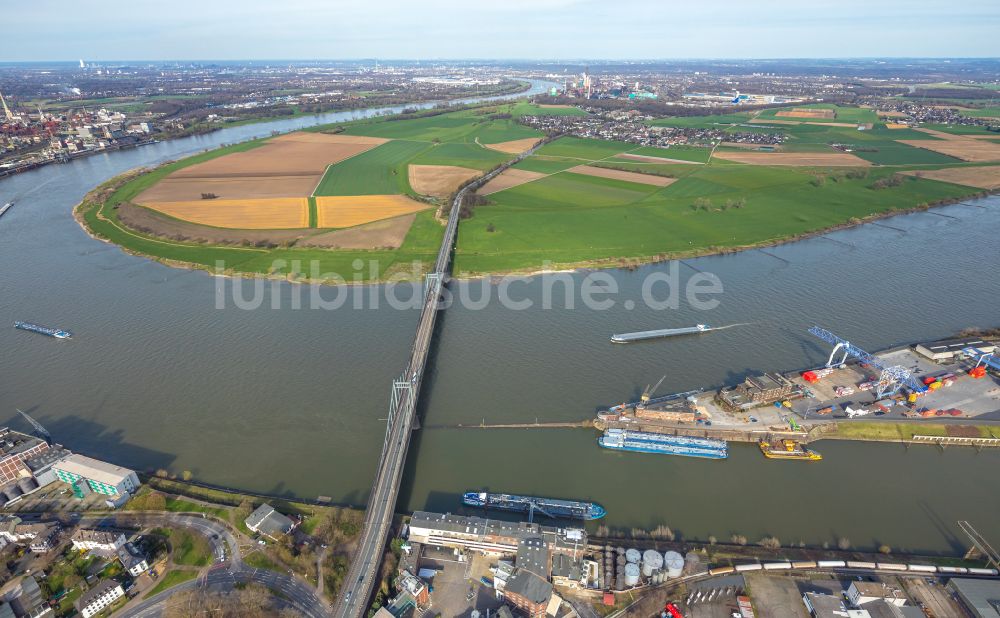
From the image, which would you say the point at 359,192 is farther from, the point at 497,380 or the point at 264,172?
the point at 497,380

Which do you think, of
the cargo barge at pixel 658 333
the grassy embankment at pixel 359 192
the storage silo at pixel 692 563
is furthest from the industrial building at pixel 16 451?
the cargo barge at pixel 658 333

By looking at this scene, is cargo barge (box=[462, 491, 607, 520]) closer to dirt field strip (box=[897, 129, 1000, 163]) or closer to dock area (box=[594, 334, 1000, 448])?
dock area (box=[594, 334, 1000, 448])

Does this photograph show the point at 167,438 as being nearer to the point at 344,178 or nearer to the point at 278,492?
the point at 278,492

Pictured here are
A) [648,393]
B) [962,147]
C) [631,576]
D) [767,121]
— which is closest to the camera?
[631,576]

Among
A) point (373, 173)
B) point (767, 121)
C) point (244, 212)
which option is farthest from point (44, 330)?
point (767, 121)

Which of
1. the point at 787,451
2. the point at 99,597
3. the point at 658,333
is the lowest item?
the point at 99,597

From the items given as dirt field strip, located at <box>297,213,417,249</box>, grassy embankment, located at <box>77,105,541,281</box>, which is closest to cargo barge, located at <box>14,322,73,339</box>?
grassy embankment, located at <box>77,105,541,281</box>
